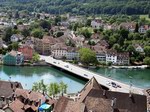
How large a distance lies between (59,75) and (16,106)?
22812 millimetres

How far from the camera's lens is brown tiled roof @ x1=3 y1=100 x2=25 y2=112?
2584cm

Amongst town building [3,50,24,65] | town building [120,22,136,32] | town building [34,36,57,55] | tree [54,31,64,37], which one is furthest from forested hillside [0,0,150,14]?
town building [3,50,24,65]

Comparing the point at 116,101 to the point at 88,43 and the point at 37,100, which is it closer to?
the point at 37,100

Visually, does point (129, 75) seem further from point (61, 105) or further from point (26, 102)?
point (61, 105)

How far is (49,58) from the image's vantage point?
58750 mm

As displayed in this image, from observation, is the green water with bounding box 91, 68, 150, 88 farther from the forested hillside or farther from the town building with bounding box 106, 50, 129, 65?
the forested hillside

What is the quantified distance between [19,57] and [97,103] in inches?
1311

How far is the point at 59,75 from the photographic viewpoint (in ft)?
161

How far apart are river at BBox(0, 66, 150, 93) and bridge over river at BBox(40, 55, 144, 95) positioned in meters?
0.87

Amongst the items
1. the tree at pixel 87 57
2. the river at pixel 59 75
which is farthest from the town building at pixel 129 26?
the river at pixel 59 75

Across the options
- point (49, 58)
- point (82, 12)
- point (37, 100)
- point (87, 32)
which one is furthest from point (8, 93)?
point (82, 12)

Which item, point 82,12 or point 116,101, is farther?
point 82,12

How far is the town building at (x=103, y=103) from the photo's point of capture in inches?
888

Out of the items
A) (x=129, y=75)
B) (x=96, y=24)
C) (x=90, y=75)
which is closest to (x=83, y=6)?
(x=96, y=24)
